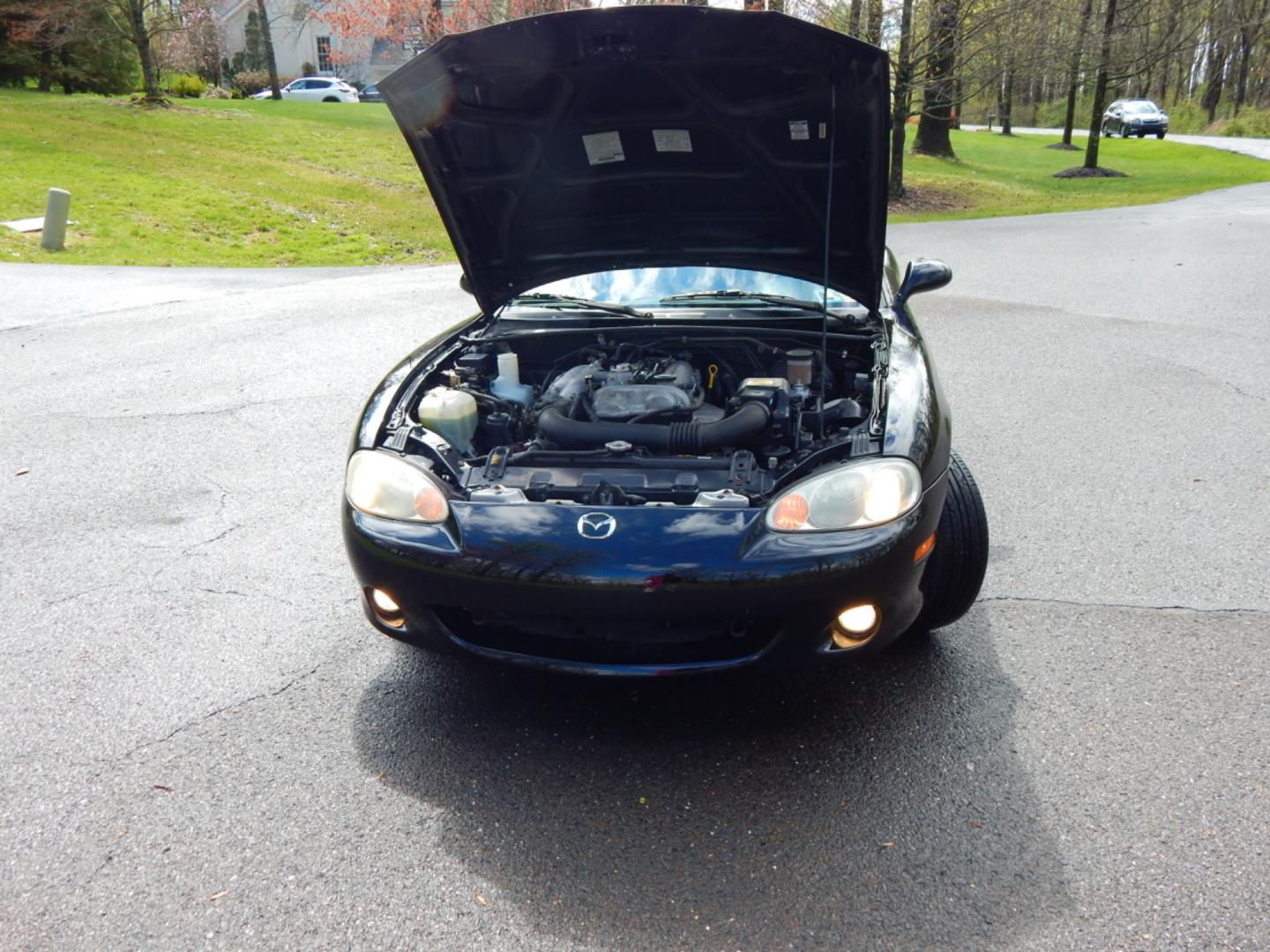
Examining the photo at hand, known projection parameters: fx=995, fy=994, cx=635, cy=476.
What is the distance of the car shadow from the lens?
7.49 ft

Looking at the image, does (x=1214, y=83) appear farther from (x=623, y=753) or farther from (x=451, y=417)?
(x=623, y=753)

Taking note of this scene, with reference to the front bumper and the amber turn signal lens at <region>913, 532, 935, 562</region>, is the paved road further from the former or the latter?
the front bumper

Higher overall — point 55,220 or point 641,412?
point 641,412

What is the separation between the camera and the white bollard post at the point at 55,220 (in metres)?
13.2

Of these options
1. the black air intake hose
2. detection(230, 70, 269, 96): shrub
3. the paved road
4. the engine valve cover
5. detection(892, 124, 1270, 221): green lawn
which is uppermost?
detection(230, 70, 269, 96): shrub

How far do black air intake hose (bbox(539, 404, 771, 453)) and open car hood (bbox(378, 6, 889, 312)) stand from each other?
844 millimetres

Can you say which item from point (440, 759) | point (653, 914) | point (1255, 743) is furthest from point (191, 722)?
Result: point (1255, 743)

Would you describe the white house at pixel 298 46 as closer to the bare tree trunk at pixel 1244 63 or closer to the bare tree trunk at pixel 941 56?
the bare tree trunk at pixel 941 56

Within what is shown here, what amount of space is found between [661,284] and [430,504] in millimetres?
1769

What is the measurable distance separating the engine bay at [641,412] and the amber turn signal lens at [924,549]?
0.32m

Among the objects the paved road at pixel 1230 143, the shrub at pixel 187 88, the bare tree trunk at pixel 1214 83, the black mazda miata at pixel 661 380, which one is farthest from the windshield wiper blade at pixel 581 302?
the bare tree trunk at pixel 1214 83

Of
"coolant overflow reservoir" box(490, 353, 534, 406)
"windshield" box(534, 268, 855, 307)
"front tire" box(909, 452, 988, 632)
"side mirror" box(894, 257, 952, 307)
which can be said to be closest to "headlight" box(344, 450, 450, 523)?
"coolant overflow reservoir" box(490, 353, 534, 406)

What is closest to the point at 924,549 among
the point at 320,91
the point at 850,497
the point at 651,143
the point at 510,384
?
the point at 850,497

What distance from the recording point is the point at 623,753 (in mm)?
2877
